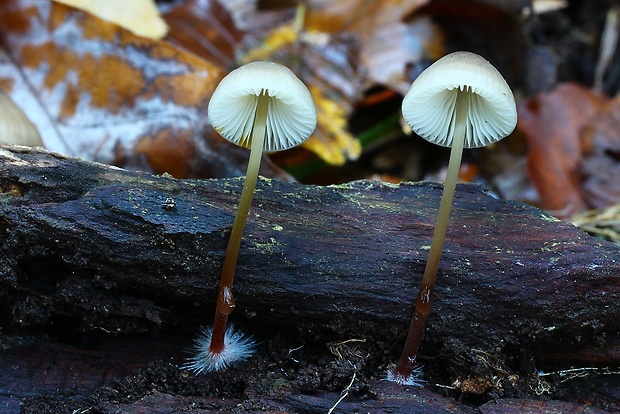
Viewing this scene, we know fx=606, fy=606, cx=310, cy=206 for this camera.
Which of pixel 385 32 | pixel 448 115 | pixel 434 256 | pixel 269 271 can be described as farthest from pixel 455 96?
pixel 385 32

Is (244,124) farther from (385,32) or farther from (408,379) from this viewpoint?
(385,32)

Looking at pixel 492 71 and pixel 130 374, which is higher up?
pixel 492 71

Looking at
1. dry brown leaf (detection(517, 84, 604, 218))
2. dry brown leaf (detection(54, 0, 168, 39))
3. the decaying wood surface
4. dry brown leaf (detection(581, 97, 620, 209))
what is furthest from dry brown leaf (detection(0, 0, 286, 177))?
dry brown leaf (detection(581, 97, 620, 209))

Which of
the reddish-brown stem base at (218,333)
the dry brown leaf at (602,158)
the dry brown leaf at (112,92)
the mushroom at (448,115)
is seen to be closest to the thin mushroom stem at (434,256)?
the mushroom at (448,115)

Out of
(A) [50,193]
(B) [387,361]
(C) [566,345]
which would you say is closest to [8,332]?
(A) [50,193]

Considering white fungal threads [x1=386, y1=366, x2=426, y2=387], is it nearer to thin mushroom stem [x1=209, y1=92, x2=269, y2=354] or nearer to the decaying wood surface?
the decaying wood surface

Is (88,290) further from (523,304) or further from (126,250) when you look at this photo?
(523,304)
